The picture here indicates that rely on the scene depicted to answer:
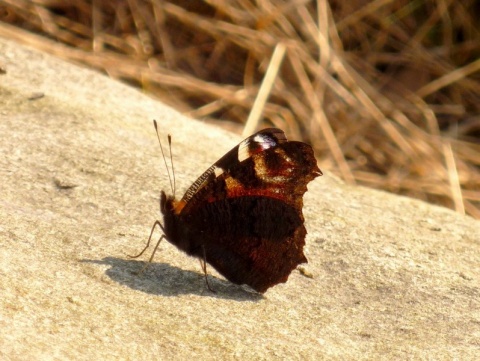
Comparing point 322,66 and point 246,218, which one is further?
point 322,66

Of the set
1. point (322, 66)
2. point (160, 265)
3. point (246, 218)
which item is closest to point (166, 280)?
point (160, 265)

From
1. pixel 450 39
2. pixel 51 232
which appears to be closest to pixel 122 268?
pixel 51 232

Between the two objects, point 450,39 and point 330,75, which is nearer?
point 330,75

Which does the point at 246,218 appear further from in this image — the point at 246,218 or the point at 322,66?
the point at 322,66

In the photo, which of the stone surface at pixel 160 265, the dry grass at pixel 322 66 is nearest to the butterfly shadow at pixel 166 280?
the stone surface at pixel 160 265

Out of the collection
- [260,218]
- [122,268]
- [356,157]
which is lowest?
[356,157]

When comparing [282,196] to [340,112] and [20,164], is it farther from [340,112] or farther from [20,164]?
[340,112]

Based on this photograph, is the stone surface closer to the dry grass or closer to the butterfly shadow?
the butterfly shadow

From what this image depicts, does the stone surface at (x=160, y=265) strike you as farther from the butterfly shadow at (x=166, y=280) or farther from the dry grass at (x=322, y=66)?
the dry grass at (x=322, y=66)
